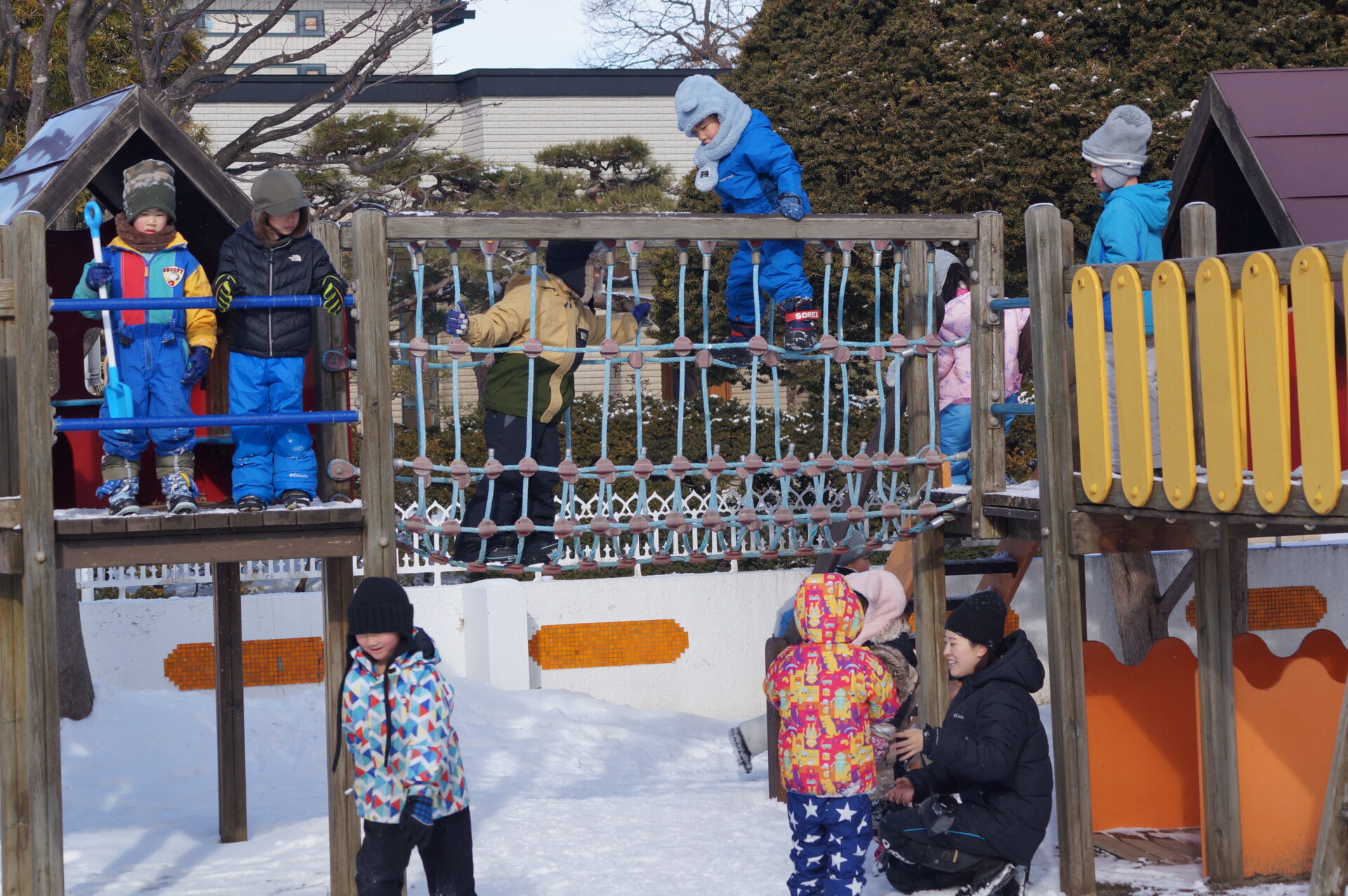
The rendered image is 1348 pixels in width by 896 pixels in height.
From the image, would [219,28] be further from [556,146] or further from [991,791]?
[991,791]

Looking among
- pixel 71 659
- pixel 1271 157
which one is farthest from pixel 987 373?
pixel 71 659

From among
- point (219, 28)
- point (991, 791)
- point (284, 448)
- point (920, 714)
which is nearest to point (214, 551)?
point (284, 448)

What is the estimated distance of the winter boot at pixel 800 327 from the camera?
577 cm

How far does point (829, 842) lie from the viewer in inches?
190

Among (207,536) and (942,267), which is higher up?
(942,267)

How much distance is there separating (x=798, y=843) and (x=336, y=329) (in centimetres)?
255

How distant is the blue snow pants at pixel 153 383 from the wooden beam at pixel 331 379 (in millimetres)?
487

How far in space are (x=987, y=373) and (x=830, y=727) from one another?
1.94m

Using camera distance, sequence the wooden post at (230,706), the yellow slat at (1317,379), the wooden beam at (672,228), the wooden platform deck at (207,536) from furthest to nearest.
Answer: the wooden post at (230,706) → the wooden beam at (672,228) → the wooden platform deck at (207,536) → the yellow slat at (1317,379)

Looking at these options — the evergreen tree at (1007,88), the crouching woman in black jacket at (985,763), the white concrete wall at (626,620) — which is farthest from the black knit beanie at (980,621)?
the evergreen tree at (1007,88)

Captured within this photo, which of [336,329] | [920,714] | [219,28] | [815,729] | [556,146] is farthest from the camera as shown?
[219,28]

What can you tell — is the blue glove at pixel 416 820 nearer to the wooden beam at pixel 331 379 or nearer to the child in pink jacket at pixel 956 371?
the wooden beam at pixel 331 379

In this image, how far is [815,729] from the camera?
15.4 feet

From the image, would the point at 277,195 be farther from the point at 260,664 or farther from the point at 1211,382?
the point at 260,664
